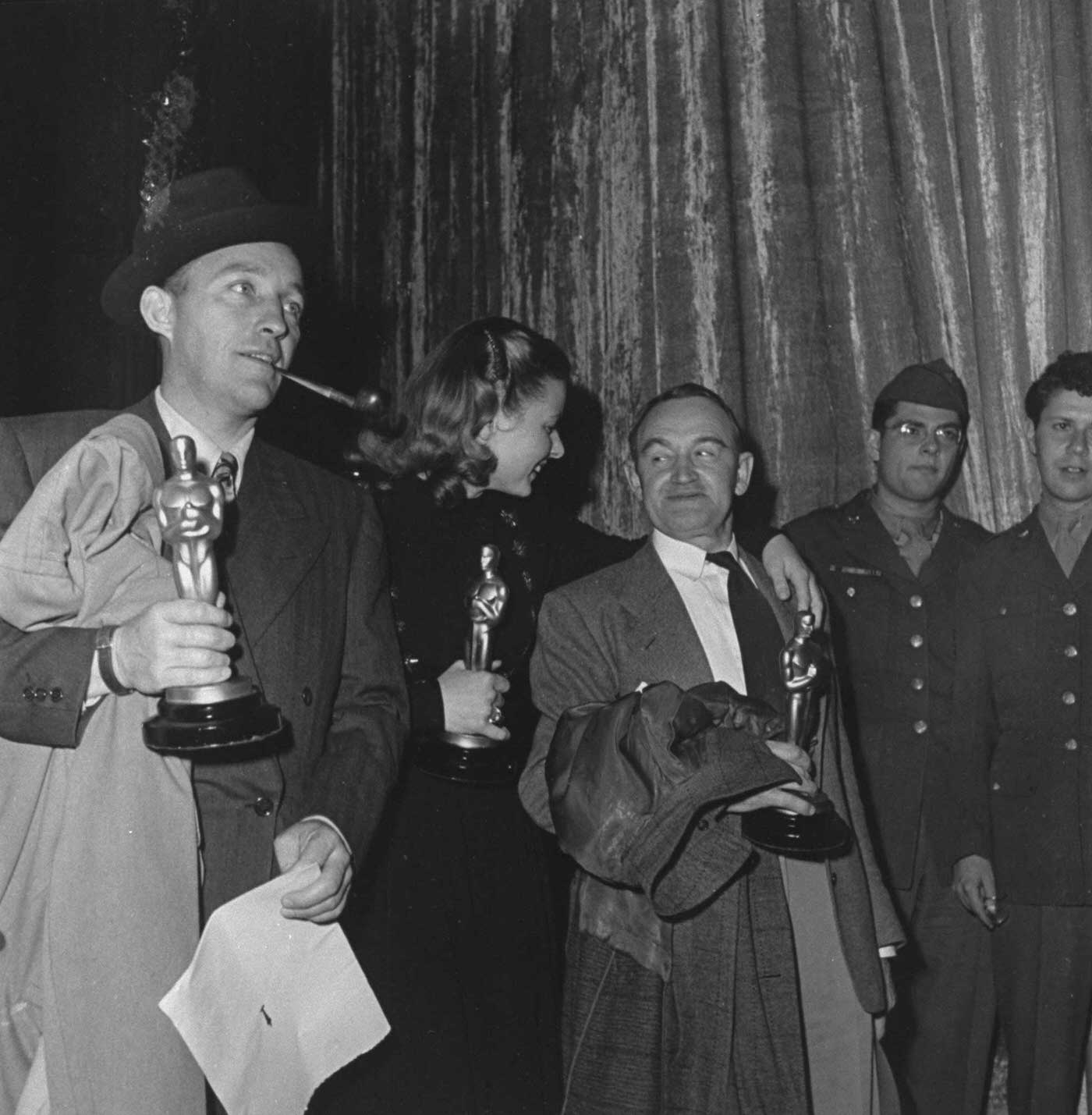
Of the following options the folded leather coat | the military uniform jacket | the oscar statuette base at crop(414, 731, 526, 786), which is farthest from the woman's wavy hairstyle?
the military uniform jacket

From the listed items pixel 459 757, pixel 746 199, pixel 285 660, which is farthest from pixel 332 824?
pixel 746 199

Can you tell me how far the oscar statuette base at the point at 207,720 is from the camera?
4.40ft

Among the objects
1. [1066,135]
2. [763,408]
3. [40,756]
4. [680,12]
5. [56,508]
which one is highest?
[680,12]

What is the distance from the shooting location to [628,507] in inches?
132

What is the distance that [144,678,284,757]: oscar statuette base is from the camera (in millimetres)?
1341

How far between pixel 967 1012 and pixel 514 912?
3.96 ft

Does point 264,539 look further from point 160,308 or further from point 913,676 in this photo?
point 913,676

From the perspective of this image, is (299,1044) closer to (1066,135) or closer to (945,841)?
(945,841)

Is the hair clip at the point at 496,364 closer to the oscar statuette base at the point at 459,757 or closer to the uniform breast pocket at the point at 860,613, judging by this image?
the oscar statuette base at the point at 459,757

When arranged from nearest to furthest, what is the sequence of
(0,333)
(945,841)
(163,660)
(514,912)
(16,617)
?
(163,660) → (16,617) → (514,912) → (0,333) → (945,841)

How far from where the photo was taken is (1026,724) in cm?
269

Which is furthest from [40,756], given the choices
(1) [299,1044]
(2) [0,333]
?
(2) [0,333]

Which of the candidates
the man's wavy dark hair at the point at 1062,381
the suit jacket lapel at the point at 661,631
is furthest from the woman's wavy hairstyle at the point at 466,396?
the man's wavy dark hair at the point at 1062,381

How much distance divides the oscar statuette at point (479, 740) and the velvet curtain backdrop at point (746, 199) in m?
1.30
